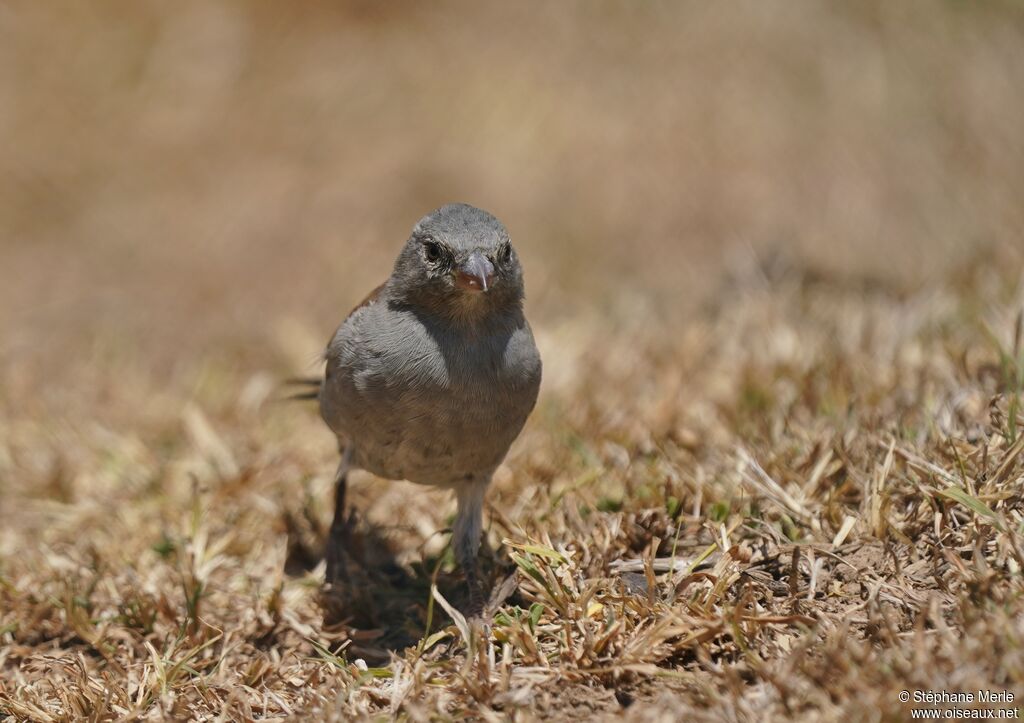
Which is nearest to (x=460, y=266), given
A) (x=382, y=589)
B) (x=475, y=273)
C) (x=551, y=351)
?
(x=475, y=273)

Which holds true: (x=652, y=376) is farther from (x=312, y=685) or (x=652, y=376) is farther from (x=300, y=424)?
(x=312, y=685)

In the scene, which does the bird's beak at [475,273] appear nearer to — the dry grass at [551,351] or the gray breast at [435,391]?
the gray breast at [435,391]

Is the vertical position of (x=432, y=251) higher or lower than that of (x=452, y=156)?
lower

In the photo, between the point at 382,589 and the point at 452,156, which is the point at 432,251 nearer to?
the point at 382,589

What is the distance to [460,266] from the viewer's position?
360 cm

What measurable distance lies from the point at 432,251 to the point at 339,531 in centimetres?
139

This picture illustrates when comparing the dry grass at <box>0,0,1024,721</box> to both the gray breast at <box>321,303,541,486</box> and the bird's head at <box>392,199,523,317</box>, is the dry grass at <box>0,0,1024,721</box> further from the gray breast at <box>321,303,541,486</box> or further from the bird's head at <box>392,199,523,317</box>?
the bird's head at <box>392,199,523,317</box>

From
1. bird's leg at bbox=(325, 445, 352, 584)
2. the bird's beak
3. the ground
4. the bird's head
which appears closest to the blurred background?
the ground

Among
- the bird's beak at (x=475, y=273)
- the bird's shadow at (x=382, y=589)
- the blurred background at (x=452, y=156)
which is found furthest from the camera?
the blurred background at (x=452, y=156)

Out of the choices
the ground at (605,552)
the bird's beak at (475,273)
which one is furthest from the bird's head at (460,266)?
the ground at (605,552)

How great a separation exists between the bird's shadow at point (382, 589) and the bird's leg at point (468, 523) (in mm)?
72

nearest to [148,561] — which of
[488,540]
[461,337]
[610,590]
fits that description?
[488,540]

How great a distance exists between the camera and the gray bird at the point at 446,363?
3646mm

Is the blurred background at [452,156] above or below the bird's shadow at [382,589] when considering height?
A: above
